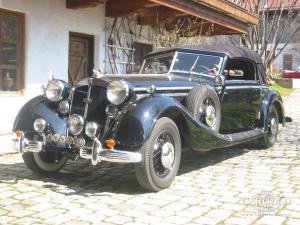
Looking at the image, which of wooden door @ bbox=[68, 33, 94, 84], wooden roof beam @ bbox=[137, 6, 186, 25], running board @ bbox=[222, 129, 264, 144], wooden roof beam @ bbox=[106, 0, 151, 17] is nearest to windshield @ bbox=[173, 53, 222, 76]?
running board @ bbox=[222, 129, 264, 144]

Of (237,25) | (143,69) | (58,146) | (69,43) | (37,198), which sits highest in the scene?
(237,25)

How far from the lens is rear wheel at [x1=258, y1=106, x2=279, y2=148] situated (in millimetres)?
7098

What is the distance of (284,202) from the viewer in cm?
409

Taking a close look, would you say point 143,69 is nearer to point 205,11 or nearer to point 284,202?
point 284,202

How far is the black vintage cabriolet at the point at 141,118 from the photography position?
13.9 feet

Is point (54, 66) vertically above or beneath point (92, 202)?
above

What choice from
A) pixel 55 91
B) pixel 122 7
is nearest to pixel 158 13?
pixel 122 7

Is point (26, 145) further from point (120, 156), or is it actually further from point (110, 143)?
point (120, 156)

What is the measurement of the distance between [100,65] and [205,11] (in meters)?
2.84

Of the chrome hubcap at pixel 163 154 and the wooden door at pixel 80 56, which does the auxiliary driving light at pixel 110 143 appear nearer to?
the chrome hubcap at pixel 163 154

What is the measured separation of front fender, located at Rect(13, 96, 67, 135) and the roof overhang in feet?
13.9

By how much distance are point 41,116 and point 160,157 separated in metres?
1.39

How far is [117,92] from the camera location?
440 cm

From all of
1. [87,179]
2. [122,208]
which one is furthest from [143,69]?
[122,208]
